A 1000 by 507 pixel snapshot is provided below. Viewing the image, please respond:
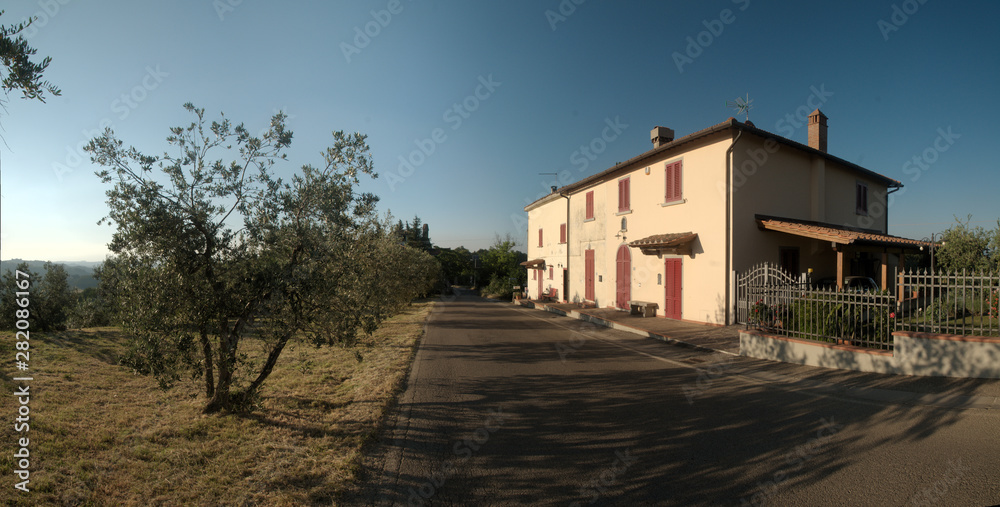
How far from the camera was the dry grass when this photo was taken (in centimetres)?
369

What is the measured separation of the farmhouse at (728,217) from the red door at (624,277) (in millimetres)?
42

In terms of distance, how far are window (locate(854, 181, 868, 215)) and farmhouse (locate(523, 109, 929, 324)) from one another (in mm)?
40

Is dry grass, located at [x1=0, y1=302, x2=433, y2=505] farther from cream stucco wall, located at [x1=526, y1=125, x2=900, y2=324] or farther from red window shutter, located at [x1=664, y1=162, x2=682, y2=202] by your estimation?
red window shutter, located at [x1=664, y1=162, x2=682, y2=202]

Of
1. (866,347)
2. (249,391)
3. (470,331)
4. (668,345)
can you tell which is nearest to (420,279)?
(470,331)

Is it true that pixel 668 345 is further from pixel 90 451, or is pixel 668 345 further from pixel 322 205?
pixel 90 451

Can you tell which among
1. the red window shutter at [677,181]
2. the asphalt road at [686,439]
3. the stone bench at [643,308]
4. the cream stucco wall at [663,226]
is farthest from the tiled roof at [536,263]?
the asphalt road at [686,439]

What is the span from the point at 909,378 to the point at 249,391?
9.96m

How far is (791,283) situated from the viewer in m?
8.74

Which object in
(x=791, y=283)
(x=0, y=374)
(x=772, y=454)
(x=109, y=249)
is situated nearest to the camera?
(x=772, y=454)
